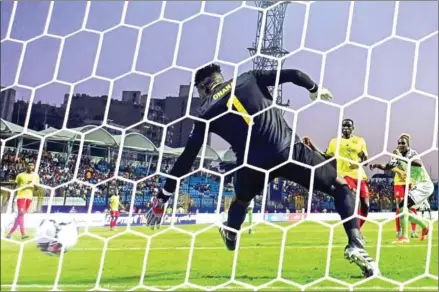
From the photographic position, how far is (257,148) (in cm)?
90

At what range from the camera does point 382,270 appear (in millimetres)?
869

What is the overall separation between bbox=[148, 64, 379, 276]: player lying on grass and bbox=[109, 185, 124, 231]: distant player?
0.05m

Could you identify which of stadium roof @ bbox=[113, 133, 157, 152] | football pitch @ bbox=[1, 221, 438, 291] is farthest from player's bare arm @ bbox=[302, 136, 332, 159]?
stadium roof @ bbox=[113, 133, 157, 152]

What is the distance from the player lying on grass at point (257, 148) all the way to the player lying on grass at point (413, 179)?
0.08m

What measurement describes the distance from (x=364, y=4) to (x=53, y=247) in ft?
2.23

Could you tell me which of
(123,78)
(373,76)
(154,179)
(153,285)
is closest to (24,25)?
(123,78)

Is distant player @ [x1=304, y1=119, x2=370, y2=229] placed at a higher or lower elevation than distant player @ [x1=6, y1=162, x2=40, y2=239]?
higher

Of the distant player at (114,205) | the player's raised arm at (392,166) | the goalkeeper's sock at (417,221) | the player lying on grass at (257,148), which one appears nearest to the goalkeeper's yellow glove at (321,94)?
the player lying on grass at (257,148)

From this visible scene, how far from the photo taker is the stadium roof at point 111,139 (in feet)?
2.96

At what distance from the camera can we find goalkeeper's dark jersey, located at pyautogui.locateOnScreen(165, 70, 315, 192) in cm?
90

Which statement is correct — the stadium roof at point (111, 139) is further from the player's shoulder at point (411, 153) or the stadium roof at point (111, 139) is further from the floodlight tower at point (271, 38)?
the player's shoulder at point (411, 153)

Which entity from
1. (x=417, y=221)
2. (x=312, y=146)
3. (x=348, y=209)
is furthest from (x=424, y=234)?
(x=312, y=146)

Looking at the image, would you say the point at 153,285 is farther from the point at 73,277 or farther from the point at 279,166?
the point at 279,166

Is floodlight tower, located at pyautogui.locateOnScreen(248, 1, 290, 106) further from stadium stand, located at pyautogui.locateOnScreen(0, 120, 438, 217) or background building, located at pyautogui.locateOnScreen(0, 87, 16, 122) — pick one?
background building, located at pyautogui.locateOnScreen(0, 87, 16, 122)
